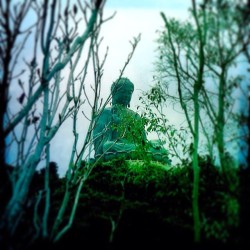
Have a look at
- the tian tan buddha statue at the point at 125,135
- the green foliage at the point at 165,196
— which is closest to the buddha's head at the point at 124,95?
the tian tan buddha statue at the point at 125,135

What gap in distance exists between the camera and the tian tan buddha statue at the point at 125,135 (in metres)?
8.21

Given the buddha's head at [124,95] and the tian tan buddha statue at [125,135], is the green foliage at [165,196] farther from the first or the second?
the buddha's head at [124,95]

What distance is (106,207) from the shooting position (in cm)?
534

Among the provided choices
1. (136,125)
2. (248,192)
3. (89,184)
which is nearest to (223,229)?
(248,192)

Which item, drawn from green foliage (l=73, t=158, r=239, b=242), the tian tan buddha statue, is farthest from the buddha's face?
green foliage (l=73, t=158, r=239, b=242)

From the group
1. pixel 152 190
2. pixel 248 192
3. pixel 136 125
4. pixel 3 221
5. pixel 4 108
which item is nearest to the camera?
pixel 3 221

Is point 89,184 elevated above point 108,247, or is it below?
above

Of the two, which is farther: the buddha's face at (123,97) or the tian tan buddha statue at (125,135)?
the buddha's face at (123,97)

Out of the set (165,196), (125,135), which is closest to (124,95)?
(125,135)

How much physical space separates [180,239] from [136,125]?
14.7ft

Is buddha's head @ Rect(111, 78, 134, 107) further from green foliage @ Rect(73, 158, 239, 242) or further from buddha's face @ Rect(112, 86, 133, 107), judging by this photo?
green foliage @ Rect(73, 158, 239, 242)

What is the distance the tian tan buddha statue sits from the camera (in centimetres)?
821

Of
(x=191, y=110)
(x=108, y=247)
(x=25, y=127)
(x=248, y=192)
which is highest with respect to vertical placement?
(x=191, y=110)

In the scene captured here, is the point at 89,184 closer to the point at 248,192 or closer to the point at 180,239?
the point at 180,239
